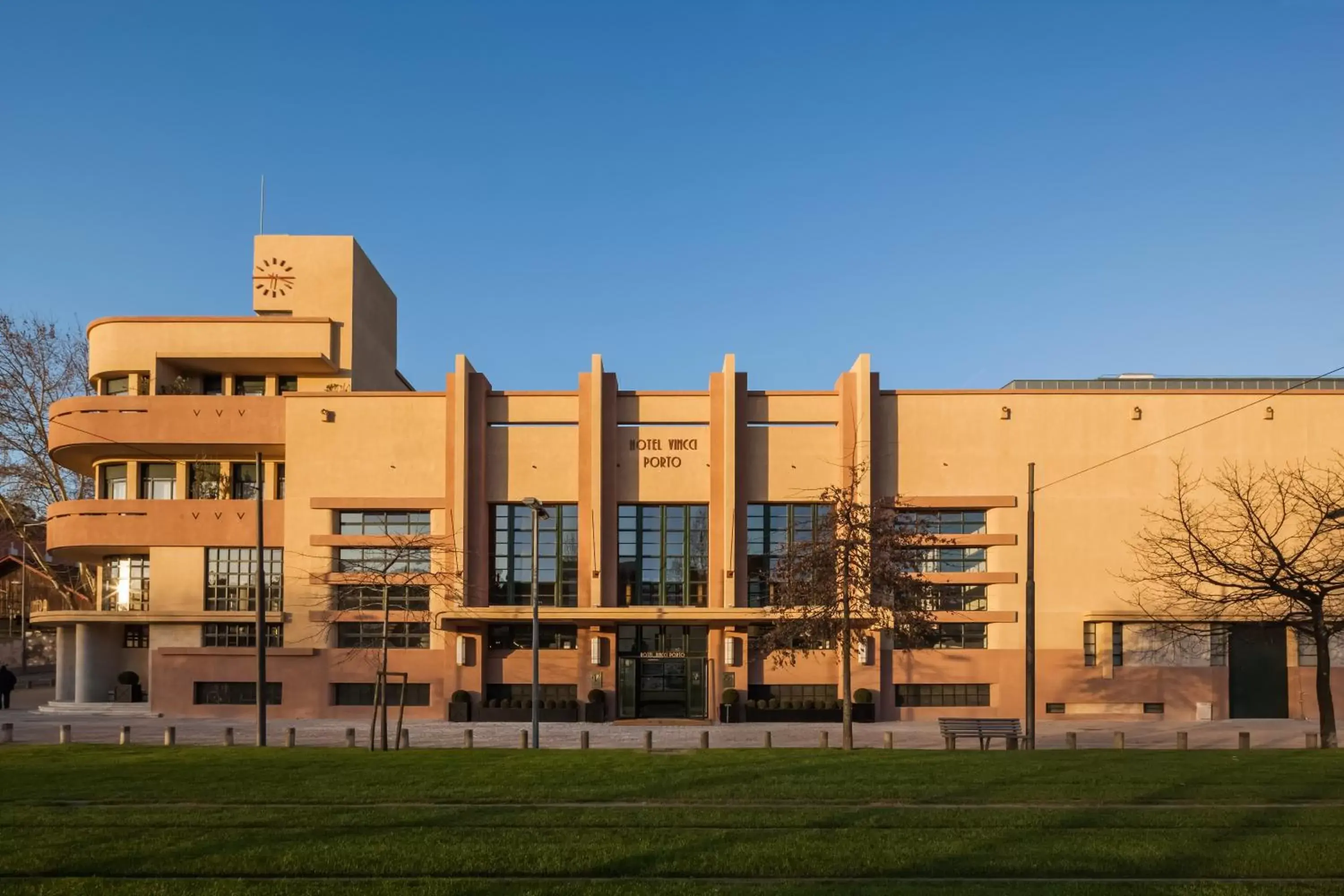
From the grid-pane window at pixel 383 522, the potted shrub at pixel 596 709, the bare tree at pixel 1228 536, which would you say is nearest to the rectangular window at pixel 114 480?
the grid-pane window at pixel 383 522

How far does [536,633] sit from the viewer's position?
1243 inches

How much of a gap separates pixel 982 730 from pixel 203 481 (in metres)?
32.9

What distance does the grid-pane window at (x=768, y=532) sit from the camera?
41188 millimetres

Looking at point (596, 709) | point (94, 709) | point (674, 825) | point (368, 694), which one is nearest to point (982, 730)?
point (674, 825)

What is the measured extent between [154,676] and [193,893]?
3470 cm

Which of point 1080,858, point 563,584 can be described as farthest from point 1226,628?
point 1080,858

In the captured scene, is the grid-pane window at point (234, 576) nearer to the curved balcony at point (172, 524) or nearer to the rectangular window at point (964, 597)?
the curved balcony at point (172, 524)

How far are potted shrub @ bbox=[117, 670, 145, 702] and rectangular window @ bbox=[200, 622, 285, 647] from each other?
597 centimetres

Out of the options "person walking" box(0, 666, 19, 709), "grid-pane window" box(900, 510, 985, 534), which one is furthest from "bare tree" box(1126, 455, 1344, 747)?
"person walking" box(0, 666, 19, 709)

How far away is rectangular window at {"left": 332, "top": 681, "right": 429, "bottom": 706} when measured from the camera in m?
41.4

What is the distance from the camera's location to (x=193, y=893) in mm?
11156

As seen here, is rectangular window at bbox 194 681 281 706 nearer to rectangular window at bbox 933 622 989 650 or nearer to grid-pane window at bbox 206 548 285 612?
grid-pane window at bbox 206 548 285 612

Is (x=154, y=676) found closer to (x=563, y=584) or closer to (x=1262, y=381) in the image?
(x=563, y=584)

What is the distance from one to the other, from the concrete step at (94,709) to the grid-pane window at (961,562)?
31350 mm
